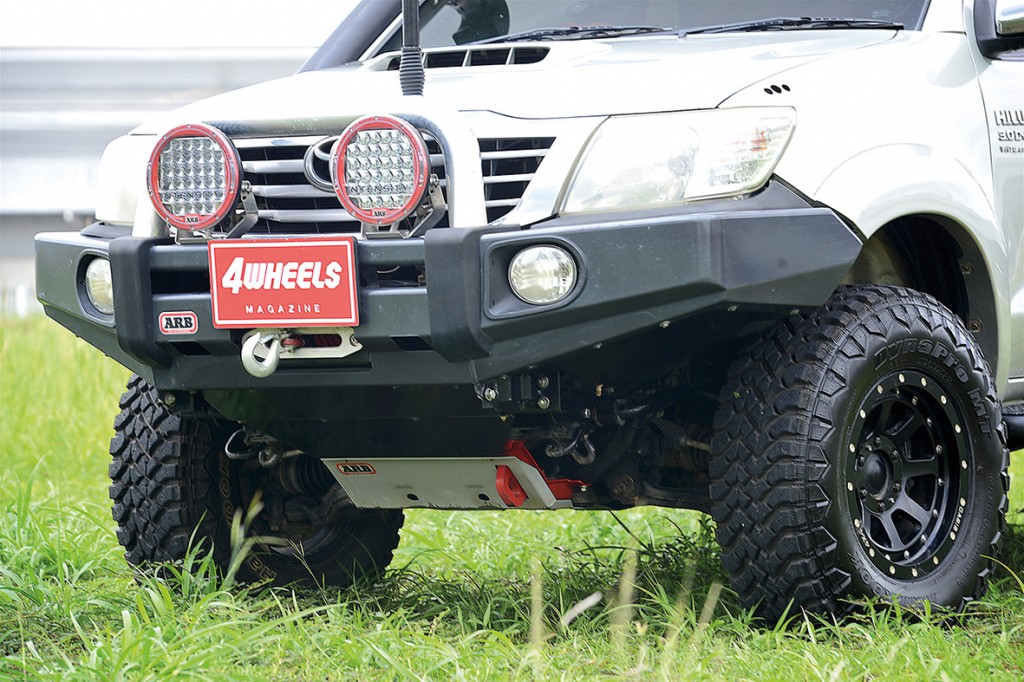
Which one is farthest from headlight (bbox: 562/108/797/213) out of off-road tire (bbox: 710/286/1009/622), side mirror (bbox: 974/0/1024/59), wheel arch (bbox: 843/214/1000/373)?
side mirror (bbox: 974/0/1024/59)

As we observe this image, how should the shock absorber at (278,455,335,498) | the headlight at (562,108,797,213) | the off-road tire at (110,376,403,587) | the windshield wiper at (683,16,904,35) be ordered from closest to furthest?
the headlight at (562,108,797,213), the windshield wiper at (683,16,904,35), the off-road tire at (110,376,403,587), the shock absorber at (278,455,335,498)

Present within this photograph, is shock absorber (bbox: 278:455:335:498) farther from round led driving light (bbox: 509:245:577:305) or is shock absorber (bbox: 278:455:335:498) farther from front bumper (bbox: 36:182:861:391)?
round led driving light (bbox: 509:245:577:305)

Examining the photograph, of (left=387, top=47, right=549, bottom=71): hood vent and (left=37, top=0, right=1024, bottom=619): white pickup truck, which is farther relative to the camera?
(left=387, top=47, right=549, bottom=71): hood vent

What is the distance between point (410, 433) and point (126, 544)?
3.14ft

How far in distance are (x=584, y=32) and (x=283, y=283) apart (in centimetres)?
123

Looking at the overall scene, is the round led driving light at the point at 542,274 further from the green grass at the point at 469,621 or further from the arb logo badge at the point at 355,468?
the arb logo badge at the point at 355,468

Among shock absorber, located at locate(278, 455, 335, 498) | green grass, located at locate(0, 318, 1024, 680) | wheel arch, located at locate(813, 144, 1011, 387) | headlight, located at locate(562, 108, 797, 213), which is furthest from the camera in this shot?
shock absorber, located at locate(278, 455, 335, 498)

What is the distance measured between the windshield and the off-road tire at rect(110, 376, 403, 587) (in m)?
1.28

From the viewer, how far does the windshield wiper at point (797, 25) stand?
12.3 feet

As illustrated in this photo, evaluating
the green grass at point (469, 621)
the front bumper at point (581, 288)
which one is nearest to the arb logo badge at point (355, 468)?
the green grass at point (469, 621)

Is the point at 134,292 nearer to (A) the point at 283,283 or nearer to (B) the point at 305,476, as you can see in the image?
(A) the point at 283,283

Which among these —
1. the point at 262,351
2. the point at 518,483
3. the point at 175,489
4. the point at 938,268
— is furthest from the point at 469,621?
the point at 938,268

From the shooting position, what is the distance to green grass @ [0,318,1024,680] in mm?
2994

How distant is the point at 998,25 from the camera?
384 centimetres
